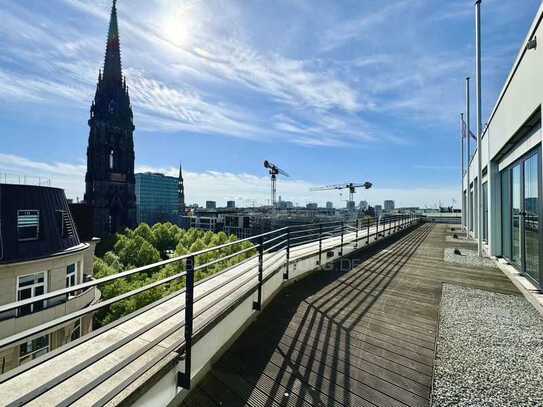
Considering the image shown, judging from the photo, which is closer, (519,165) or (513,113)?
(513,113)

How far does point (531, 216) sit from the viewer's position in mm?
5266

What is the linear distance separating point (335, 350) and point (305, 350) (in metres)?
0.33

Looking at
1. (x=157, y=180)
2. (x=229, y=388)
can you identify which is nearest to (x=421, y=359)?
(x=229, y=388)

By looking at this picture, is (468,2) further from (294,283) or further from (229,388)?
(229,388)

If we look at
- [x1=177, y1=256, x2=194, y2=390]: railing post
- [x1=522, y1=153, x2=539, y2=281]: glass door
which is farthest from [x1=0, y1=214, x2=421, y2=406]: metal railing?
[x1=522, y1=153, x2=539, y2=281]: glass door

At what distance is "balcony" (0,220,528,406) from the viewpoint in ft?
5.68

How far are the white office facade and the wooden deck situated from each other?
1402 millimetres

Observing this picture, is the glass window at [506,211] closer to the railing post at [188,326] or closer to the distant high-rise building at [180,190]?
the railing post at [188,326]

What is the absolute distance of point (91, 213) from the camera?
20.7 meters

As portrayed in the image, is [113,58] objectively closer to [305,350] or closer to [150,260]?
[150,260]

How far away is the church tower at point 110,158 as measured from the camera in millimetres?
50250

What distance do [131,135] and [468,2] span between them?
58.9m

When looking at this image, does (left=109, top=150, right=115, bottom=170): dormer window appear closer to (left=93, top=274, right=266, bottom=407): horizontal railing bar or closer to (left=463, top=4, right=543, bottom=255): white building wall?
(left=463, top=4, right=543, bottom=255): white building wall

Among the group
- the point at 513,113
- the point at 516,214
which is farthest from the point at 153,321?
the point at 516,214
